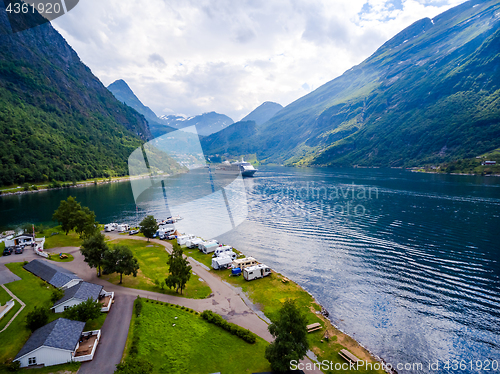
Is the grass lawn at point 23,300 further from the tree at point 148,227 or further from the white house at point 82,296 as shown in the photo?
the tree at point 148,227

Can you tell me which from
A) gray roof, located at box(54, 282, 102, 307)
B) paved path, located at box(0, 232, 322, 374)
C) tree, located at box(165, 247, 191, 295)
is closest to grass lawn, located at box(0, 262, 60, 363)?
gray roof, located at box(54, 282, 102, 307)

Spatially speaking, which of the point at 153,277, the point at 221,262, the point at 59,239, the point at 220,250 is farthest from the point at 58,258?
the point at 221,262

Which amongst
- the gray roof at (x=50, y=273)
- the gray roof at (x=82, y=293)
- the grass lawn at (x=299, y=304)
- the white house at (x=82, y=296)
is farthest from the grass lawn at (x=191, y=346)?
the gray roof at (x=50, y=273)

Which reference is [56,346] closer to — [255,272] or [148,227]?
[255,272]

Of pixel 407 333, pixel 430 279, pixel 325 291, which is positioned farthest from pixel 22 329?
pixel 430 279

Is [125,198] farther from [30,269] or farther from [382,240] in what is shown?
[382,240]

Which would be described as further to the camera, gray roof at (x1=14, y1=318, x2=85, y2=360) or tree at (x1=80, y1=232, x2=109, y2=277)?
tree at (x1=80, y1=232, x2=109, y2=277)

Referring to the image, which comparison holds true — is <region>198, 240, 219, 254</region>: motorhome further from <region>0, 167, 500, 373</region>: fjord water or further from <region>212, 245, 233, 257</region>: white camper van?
<region>0, 167, 500, 373</region>: fjord water
